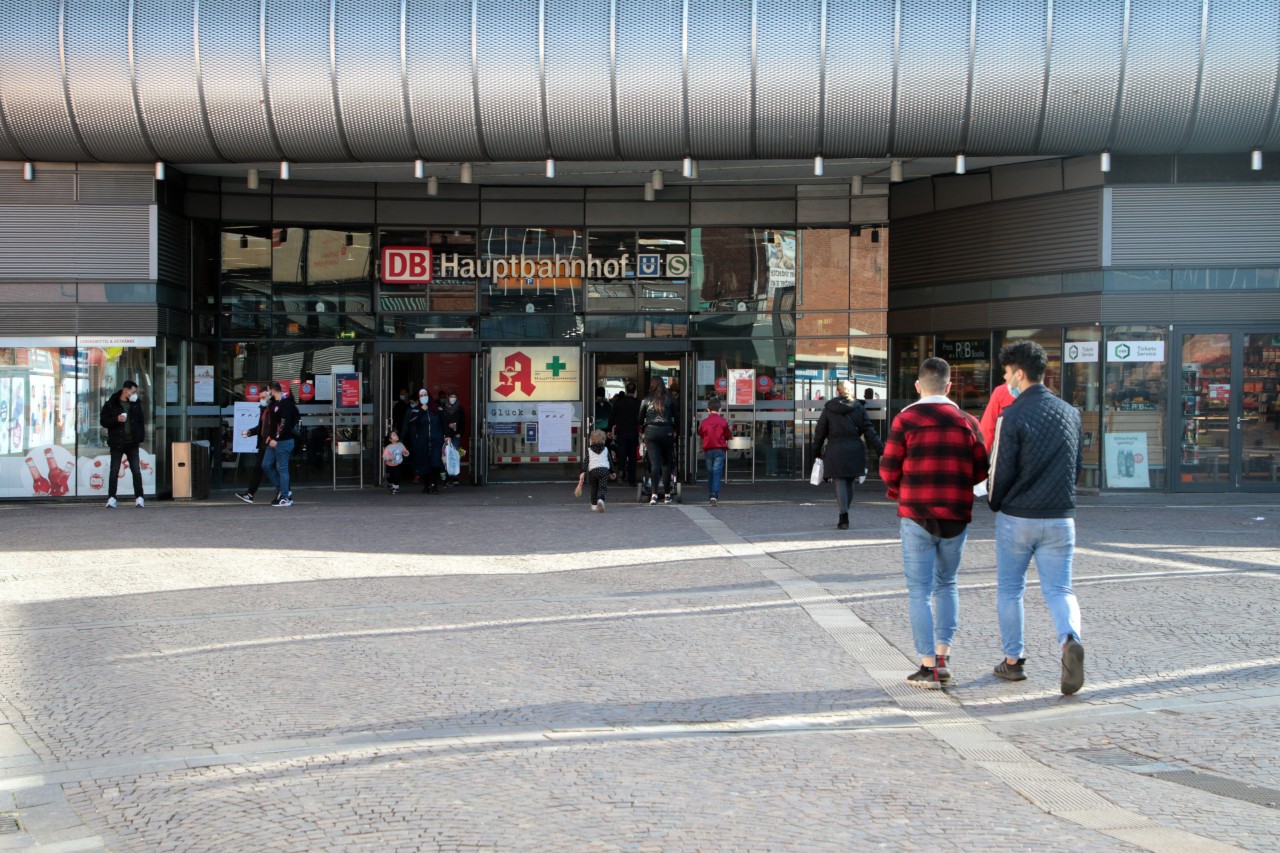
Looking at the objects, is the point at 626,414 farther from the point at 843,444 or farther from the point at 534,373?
the point at 843,444

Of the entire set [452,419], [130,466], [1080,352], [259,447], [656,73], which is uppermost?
[656,73]

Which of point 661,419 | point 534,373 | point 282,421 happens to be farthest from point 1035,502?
point 534,373

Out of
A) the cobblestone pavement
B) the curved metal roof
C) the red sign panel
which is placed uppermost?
the curved metal roof

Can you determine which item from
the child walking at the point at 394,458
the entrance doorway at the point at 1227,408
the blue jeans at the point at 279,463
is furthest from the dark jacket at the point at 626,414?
the entrance doorway at the point at 1227,408

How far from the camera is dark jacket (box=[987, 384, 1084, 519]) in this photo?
7234 millimetres

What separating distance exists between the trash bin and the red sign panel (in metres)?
4.96

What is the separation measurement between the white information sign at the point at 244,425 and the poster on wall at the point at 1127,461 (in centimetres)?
1399

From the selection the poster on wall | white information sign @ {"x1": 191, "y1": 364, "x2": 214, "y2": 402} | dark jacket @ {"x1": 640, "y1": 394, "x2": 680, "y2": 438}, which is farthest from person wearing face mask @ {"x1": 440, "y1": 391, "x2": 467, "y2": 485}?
the poster on wall

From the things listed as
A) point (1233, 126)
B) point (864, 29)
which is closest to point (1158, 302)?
point (1233, 126)

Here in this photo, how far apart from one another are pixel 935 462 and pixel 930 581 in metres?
0.67

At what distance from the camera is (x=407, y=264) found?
24.0 meters

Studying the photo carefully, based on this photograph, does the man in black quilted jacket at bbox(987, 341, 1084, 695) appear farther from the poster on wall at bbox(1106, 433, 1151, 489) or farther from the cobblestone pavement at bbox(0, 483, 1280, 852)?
the poster on wall at bbox(1106, 433, 1151, 489)

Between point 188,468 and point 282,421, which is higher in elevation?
point 282,421

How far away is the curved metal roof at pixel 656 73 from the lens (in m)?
18.5
